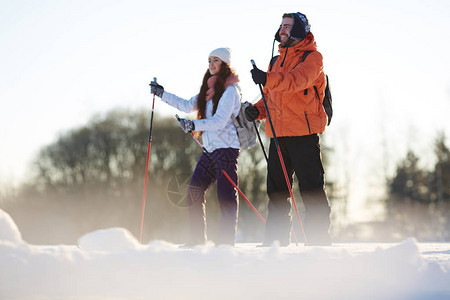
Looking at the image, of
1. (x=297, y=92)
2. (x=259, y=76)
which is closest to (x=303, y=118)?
(x=297, y=92)

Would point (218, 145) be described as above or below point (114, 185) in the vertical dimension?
above

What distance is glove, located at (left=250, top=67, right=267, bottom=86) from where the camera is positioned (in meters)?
4.25

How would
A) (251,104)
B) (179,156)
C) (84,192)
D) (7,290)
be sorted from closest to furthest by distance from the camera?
(7,290) → (251,104) → (179,156) → (84,192)

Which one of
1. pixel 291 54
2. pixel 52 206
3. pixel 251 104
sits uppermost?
pixel 291 54

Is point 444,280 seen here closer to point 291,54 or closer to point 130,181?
point 291,54

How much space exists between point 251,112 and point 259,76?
2.32 feet

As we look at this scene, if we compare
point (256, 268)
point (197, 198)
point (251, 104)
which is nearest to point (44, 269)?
point (256, 268)

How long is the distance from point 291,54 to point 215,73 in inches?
32.4

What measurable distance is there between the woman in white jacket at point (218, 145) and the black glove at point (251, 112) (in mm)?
120

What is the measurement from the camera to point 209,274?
2.47 metres

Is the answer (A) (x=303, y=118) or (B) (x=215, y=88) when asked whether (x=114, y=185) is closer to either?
(B) (x=215, y=88)

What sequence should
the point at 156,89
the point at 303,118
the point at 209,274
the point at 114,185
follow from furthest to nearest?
the point at 114,185
the point at 156,89
the point at 303,118
the point at 209,274

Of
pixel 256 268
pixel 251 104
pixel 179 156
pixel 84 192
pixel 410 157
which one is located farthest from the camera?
pixel 410 157

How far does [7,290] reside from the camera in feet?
7.80
